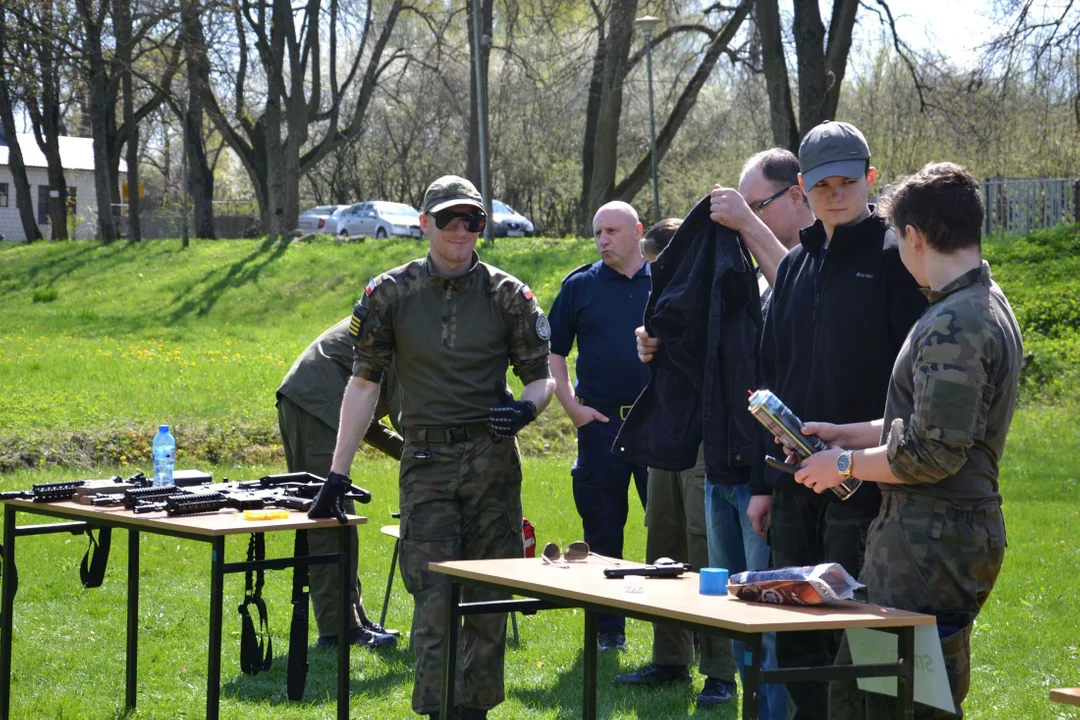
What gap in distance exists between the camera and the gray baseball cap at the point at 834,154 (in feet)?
13.1

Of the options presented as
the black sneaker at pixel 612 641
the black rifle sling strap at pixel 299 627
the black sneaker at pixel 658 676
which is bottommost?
the black sneaker at pixel 612 641

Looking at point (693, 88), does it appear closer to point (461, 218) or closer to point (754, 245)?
point (461, 218)

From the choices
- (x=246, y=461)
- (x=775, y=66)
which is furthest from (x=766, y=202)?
(x=775, y=66)

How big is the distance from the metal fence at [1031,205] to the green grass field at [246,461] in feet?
7.99

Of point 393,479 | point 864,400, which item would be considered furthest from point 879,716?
point 393,479

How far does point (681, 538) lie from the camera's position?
21.2ft

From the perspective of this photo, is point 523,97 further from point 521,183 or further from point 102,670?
point 102,670

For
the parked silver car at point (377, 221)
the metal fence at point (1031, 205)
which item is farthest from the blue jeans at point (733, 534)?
the parked silver car at point (377, 221)

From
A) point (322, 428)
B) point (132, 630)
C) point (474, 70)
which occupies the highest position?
point (474, 70)

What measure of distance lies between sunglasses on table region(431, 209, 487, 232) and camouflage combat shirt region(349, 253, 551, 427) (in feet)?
0.60

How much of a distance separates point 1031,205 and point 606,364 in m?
19.7

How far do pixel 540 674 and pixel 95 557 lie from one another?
231 centimetres

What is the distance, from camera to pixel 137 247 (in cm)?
2798

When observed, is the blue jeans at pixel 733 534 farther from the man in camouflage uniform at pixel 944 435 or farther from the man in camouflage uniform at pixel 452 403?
the man in camouflage uniform at pixel 944 435
